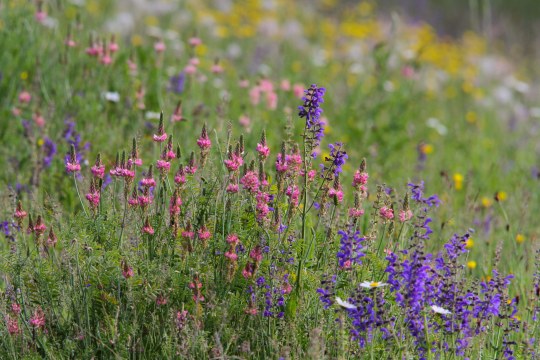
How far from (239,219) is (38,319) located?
763mm

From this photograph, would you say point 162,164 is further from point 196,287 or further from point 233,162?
point 196,287

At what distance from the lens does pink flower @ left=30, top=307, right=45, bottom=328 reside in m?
2.58

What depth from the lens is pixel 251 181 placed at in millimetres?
2744

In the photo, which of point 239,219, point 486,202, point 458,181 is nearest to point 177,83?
point 458,181

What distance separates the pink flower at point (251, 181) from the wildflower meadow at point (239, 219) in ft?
0.03

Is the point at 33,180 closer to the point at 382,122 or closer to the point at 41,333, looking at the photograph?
the point at 41,333

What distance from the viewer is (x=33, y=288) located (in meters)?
2.79

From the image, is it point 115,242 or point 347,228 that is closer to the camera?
point 347,228

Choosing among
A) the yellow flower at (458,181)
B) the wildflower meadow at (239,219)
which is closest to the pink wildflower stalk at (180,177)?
the wildflower meadow at (239,219)

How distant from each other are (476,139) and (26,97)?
4.25m

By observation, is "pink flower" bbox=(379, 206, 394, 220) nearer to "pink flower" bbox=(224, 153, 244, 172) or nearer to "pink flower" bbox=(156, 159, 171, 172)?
"pink flower" bbox=(224, 153, 244, 172)

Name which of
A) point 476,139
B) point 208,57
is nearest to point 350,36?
point 208,57

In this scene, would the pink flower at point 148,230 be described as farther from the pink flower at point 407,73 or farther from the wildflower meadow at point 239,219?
the pink flower at point 407,73

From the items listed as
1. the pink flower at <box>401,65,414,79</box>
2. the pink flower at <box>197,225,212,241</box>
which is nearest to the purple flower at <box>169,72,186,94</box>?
the pink flower at <box>401,65,414,79</box>
